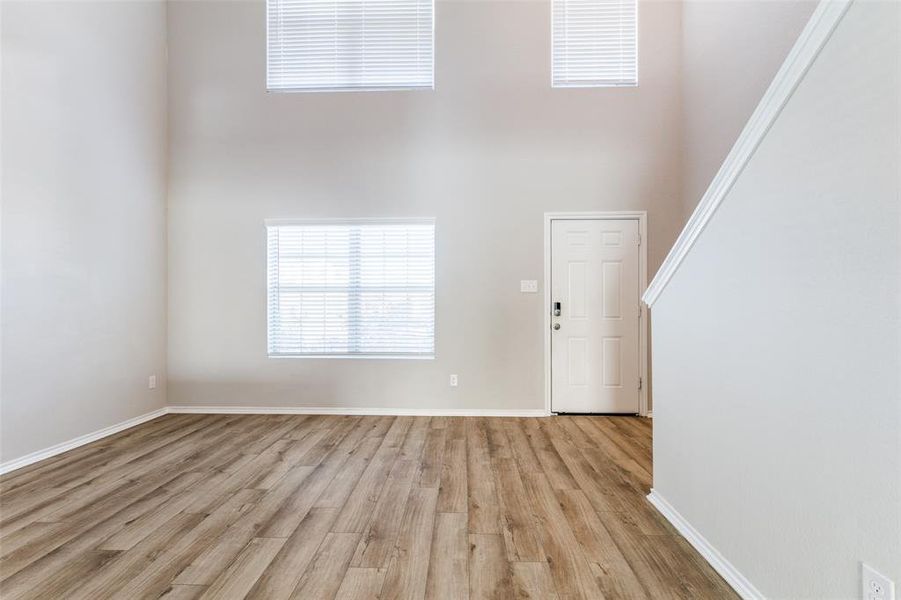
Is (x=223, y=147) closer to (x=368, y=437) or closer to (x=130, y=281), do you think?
(x=130, y=281)

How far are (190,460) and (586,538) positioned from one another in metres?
2.80

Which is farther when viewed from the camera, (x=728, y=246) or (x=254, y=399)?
(x=254, y=399)

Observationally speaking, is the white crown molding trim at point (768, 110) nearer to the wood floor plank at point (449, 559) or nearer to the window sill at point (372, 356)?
the wood floor plank at point (449, 559)

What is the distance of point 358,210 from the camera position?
168 inches

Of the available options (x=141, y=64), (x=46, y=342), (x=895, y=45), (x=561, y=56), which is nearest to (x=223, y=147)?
(x=141, y=64)

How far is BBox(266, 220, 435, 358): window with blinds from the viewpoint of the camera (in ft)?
14.0

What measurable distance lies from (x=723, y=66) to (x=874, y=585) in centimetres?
408

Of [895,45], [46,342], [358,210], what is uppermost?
[358,210]

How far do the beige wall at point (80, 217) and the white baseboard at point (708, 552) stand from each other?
4364 mm

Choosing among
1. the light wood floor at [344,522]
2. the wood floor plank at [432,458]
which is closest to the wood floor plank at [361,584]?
the light wood floor at [344,522]

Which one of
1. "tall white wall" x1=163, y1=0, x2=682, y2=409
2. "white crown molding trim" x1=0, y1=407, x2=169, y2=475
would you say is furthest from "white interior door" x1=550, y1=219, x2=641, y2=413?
"white crown molding trim" x1=0, y1=407, x2=169, y2=475

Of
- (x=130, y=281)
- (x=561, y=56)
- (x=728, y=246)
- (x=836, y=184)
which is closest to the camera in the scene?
(x=836, y=184)

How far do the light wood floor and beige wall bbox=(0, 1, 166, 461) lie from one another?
2.08 ft

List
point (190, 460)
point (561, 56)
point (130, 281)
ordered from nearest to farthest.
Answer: point (190, 460) → point (130, 281) → point (561, 56)
